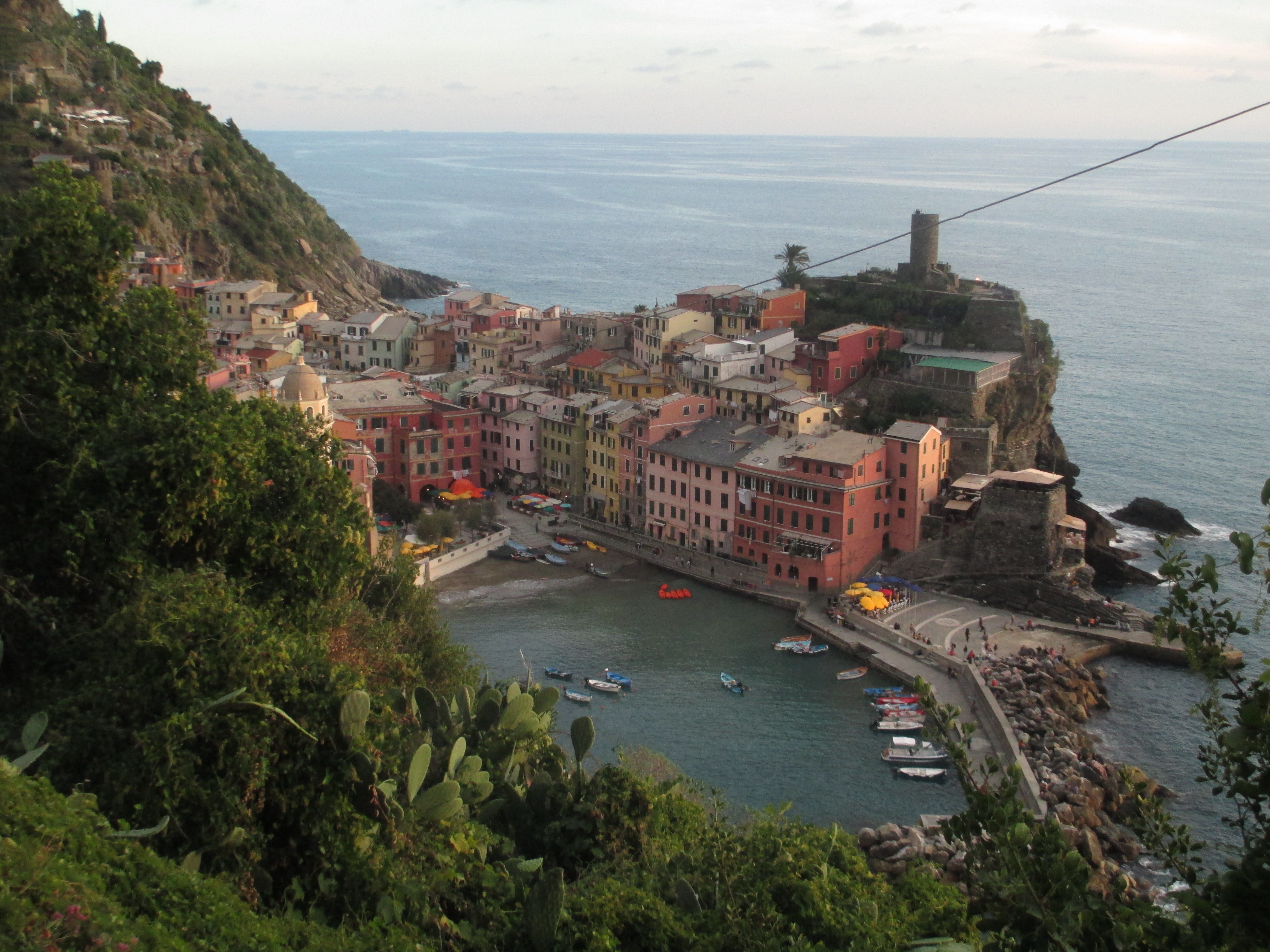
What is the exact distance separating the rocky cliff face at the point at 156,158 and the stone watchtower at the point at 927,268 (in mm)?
23125

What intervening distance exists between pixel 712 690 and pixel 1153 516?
15.5 m

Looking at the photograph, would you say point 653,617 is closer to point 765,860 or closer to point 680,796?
point 680,796

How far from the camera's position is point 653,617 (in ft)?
83.6

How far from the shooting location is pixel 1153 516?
32.3 meters

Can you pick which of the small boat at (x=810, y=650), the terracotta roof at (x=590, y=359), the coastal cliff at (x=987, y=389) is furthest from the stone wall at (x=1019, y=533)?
the terracotta roof at (x=590, y=359)

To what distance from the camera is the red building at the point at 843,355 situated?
33.9 meters

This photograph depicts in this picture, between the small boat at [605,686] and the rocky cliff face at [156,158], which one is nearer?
the small boat at [605,686]

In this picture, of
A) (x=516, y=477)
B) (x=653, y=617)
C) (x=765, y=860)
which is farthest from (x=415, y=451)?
(x=765, y=860)

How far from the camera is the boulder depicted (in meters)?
31.5

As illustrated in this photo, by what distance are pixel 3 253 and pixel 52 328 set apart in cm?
73

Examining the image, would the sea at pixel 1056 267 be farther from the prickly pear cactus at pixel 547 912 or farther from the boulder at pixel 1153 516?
the prickly pear cactus at pixel 547 912

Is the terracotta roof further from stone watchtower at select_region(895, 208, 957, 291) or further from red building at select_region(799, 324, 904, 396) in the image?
stone watchtower at select_region(895, 208, 957, 291)

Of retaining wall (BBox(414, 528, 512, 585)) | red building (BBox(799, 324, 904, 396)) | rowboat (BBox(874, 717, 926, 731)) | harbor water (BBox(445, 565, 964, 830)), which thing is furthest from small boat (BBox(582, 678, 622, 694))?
red building (BBox(799, 324, 904, 396))

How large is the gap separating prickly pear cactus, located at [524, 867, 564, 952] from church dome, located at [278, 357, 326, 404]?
17034 millimetres
